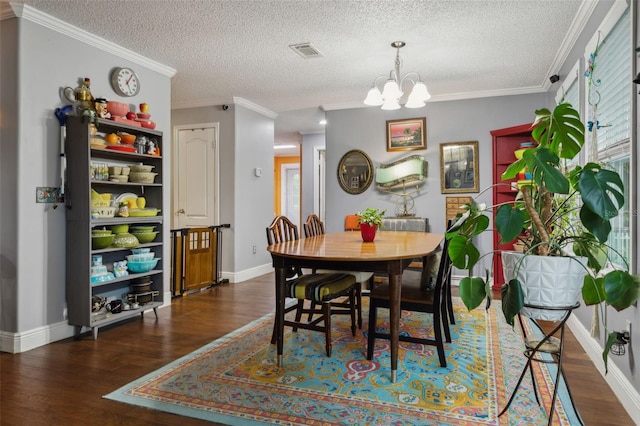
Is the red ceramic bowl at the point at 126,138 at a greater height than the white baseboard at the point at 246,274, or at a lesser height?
greater

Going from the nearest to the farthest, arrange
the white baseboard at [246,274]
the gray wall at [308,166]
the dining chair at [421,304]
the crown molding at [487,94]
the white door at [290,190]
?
the dining chair at [421,304]
the crown molding at [487,94]
the white baseboard at [246,274]
the gray wall at [308,166]
the white door at [290,190]

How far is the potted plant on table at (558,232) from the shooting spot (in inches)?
59.4

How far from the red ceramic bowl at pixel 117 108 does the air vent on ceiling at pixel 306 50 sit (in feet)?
5.09

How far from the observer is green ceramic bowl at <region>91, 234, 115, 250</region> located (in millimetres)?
3240

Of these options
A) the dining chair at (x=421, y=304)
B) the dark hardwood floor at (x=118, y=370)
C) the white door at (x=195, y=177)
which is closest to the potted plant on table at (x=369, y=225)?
the dining chair at (x=421, y=304)

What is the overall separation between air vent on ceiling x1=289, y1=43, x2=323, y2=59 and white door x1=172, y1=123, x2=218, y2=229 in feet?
7.15

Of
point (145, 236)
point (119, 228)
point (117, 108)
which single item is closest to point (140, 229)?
point (145, 236)

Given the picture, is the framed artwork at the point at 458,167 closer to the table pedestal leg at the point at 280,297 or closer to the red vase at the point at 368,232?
the red vase at the point at 368,232

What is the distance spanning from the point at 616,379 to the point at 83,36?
4427mm

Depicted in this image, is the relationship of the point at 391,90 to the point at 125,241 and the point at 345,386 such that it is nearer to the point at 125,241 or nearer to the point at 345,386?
the point at 345,386

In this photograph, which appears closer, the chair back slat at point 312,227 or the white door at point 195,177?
the chair back slat at point 312,227

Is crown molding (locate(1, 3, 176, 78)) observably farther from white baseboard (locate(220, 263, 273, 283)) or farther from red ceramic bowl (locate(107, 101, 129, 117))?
white baseboard (locate(220, 263, 273, 283))

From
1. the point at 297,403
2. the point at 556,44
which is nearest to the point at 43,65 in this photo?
the point at 297,403

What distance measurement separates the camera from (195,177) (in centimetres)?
578
